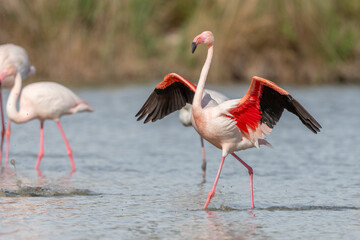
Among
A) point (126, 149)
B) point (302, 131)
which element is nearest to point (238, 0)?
point (302, 131)

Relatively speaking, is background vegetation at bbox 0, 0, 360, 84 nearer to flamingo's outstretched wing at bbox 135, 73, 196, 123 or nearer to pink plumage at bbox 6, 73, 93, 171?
pink plumage at bbox 6, 73, 93, 171

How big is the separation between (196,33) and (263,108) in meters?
11.9

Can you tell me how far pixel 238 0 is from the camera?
18.5 m

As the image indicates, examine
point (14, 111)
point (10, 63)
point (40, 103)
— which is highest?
point (10, 63)

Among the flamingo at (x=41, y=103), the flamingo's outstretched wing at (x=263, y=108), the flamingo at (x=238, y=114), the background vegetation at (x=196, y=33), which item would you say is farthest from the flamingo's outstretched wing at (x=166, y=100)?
the background vegetation at (x=196, y=33)

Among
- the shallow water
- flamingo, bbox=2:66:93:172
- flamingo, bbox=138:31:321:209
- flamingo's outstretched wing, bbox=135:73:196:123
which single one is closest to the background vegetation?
the shallow water

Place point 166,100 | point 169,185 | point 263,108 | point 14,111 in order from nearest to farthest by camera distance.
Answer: point 263,108 < point 166,100 < point 169,185 < point 14,111

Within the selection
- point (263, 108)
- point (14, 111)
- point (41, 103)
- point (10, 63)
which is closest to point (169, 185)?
point (263, 108)

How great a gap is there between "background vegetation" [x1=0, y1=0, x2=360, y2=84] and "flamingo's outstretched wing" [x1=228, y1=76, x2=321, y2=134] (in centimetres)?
1181

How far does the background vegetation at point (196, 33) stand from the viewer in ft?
60.7

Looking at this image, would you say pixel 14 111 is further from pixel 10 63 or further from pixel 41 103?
pixel 10 63

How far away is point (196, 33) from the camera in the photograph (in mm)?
18594

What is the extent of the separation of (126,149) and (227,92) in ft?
21.0

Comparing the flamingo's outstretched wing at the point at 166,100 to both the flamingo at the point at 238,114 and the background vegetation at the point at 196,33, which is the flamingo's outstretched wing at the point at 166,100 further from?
the background vegetation at the point at 196,33
